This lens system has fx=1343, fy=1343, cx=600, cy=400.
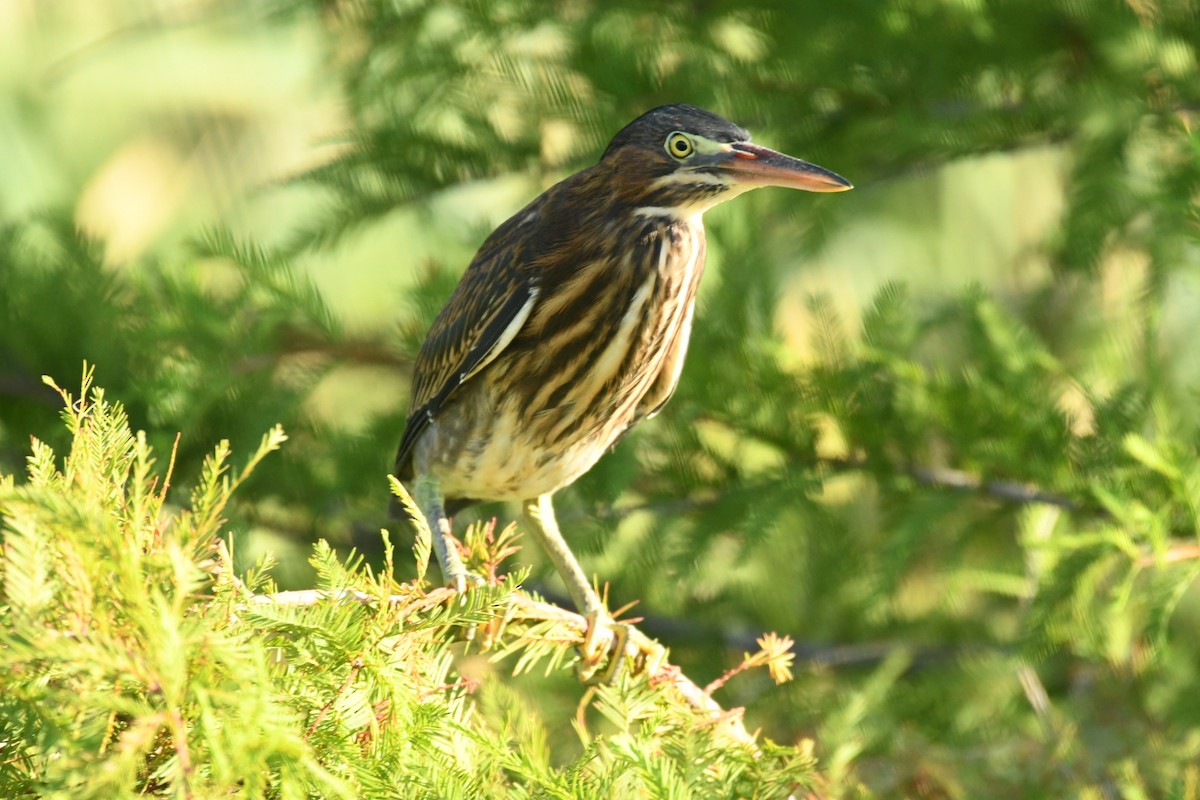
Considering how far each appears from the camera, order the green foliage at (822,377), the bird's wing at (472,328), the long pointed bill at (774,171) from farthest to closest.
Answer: the green foliage at (822,377)
the bird's wing at (472,328)
the long pointed bill at (774,171)

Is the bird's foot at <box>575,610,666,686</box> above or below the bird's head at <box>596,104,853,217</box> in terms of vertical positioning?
below

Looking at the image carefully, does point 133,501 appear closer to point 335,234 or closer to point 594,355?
point 594,355

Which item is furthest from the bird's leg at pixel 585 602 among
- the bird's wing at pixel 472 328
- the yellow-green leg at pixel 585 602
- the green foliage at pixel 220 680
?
the green foliage at pixel 220 680

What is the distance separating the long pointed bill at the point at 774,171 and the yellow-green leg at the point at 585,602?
973mm

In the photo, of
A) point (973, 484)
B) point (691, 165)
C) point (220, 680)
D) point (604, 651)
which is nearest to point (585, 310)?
point (691, 165)

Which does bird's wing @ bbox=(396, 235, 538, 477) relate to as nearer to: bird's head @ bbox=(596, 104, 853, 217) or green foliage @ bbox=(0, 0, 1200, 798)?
bird's head @ bbox=(596, 104, 853, 217)

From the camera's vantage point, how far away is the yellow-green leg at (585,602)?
123 inches

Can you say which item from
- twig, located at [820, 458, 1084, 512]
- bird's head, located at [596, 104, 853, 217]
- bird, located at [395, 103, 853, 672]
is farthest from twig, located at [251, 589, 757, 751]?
twig, located at [820, 458, 1084, 512]

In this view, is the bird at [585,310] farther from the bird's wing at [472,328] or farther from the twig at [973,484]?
the twig at [973,484]

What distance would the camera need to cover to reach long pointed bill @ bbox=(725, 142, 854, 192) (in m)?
2.86

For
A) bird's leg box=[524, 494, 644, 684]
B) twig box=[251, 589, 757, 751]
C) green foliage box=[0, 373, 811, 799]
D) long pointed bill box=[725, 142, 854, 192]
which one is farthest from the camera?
bird's leg box=[524, 494, 644, 684]

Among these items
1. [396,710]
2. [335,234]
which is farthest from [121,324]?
[396,710]

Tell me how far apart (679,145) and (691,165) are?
6 cm

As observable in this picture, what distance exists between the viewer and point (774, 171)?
2883mm
